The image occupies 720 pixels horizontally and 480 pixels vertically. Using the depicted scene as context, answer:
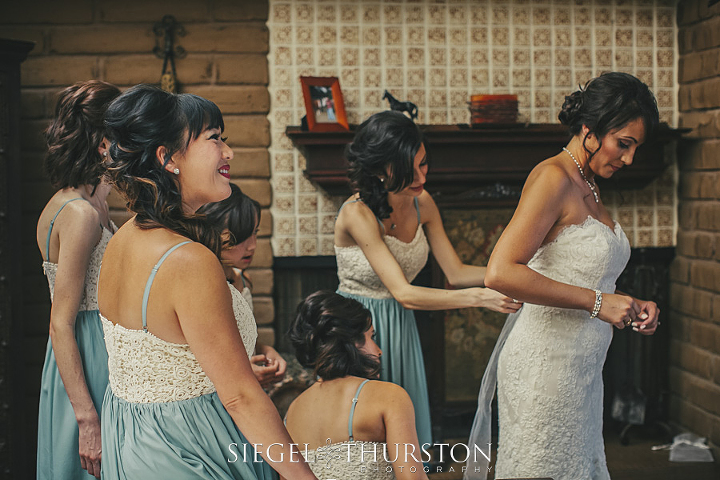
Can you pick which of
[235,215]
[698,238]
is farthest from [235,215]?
[698,238]

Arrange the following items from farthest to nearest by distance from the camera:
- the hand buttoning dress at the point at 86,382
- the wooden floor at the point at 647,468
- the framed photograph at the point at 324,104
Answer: the framed photograph at the point at 324,104, the wooden floor at the point at 647,468, the hand buttoning dress at the point at 86,382

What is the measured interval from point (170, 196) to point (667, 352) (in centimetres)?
337

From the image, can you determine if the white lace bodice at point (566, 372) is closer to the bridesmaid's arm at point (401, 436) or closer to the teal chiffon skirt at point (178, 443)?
the bridesmaid's arm at point (401, 436)

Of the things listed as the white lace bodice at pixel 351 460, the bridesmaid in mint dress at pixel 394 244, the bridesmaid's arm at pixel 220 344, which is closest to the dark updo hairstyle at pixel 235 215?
the bridesmaid in mint dress at pixel 394 244

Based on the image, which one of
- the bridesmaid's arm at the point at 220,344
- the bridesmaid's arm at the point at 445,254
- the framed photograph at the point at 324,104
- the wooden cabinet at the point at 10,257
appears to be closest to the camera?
the bridesmaid's arm at the point at 220,344

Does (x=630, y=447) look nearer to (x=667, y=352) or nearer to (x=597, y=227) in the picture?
(x=667, y=352)

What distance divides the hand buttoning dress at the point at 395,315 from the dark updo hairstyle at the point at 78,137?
91 cm

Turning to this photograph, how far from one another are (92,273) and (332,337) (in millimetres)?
697

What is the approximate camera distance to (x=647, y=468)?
3.43 m

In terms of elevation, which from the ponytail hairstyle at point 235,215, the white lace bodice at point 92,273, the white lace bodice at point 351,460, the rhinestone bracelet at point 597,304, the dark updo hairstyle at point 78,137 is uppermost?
the dark updo hairstyle at point 78,137

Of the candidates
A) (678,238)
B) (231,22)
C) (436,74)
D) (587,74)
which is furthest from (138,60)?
(678,238)

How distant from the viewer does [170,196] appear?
131cm

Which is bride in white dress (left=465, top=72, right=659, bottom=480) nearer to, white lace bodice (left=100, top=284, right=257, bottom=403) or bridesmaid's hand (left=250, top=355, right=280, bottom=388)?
bridesmaid's hand (left=250, top=355, right=280, bottom=388)

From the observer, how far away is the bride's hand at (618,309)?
6.04 feet
